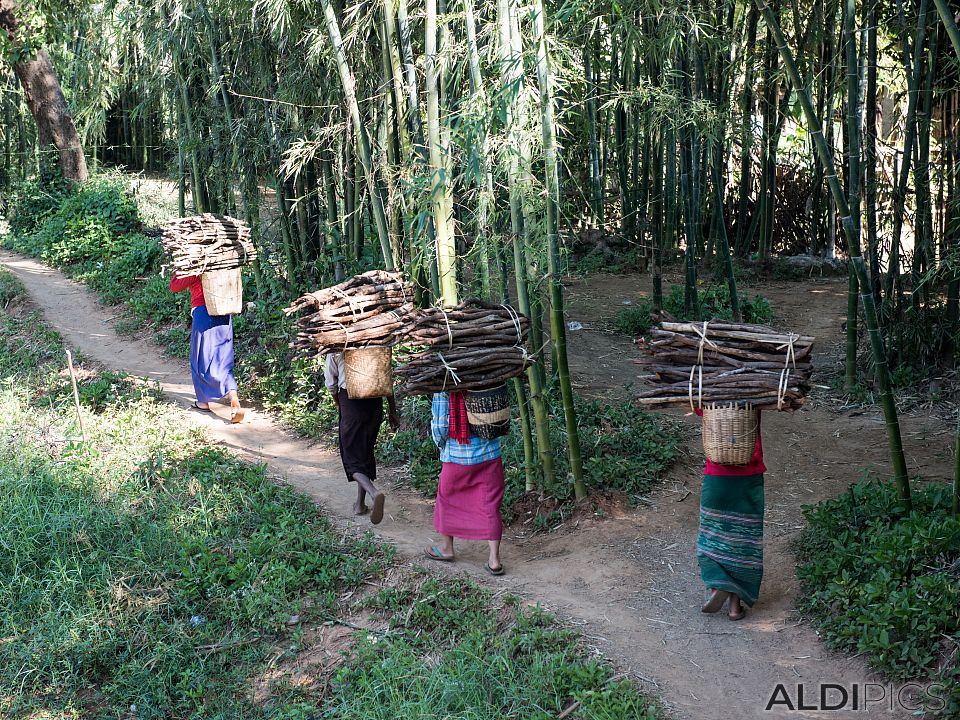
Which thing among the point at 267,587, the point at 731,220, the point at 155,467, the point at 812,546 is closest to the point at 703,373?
the point at 812,546

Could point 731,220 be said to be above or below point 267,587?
above

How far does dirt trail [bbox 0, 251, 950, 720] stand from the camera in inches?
147

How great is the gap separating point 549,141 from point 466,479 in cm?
180

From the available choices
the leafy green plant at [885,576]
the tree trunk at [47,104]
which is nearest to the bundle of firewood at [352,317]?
the leafy green plant at [885,576]

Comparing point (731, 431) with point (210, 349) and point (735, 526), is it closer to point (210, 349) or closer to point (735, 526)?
point (735, 526)

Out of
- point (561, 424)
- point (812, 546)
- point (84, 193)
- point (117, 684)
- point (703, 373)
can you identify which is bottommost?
point (117, 684)

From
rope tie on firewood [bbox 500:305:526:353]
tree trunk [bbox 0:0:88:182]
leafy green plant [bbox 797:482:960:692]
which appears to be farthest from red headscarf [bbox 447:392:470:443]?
tree trunk [bbox 0:0:88:182]

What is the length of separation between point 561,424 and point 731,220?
6863 mm

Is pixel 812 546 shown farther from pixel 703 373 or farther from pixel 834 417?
pixel 834 417

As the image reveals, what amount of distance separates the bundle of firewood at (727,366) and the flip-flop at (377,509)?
1.95 metres

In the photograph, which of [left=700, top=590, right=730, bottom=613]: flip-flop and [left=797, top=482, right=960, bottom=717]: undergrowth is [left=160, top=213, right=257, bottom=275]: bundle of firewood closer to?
[left=700, top=590, right=730, bottom=613]: flip-flop

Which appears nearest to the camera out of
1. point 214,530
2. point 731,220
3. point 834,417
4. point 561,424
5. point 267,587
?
point 267,587

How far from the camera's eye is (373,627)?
4.51 m

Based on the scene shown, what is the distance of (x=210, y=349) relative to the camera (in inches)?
278
